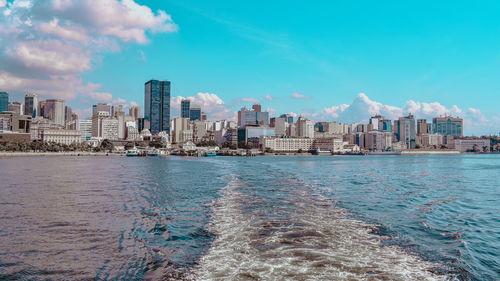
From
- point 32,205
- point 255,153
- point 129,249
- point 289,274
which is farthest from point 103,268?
point 255,153

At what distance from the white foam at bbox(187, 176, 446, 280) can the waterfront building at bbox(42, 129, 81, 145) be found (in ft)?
612

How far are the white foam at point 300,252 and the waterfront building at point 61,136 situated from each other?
18644 centimetres

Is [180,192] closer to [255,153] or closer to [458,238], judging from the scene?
[458,238]

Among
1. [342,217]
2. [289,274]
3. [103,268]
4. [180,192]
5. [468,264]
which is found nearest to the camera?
[289,274]

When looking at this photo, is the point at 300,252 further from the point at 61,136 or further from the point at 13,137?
the point at 61,136

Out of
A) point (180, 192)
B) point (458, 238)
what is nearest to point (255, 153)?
point (180, 192)

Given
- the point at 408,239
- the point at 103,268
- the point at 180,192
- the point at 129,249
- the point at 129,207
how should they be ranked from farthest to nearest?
the point at 180,192 < the point at 129,207 < the point at 408,239 < the point at 129,249 < the point at 103,268

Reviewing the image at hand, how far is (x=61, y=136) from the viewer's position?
6919 inches

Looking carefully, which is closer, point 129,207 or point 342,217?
point 342,217

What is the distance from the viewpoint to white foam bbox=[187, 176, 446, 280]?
6.96 m

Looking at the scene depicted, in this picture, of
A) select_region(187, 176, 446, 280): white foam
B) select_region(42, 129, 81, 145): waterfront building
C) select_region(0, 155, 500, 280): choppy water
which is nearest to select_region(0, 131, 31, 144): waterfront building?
select_region(42, 129, 81, 145): waterfront building

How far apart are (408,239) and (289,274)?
5085 mm

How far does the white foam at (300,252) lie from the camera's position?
22.9ft

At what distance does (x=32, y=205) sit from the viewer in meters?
16.0
